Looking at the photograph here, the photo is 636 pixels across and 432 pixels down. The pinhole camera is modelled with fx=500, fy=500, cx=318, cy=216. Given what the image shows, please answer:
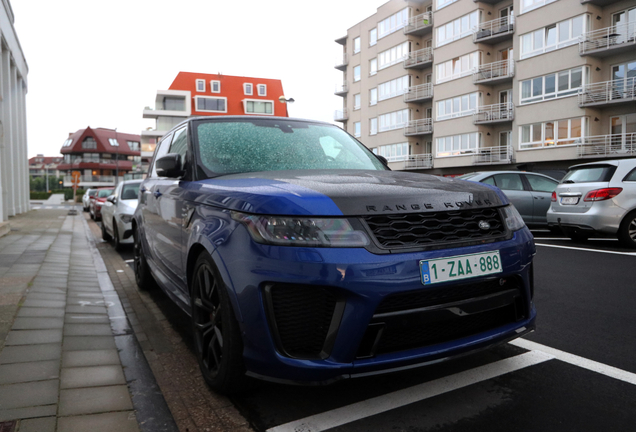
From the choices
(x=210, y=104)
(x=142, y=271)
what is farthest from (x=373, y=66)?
(x=142, y=271)

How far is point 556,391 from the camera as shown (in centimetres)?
283

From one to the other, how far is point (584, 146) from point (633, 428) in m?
30.9

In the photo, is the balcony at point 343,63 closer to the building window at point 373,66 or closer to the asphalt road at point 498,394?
the building window at point 373,66

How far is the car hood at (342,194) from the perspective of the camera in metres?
2.44

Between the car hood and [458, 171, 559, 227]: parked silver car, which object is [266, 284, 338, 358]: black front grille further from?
[458, 171, 559, 227]: parked silver car

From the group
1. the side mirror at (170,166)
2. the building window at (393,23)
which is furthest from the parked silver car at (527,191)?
the building window at (393,23)

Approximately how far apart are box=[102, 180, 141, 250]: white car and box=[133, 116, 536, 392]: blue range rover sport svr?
7.41m

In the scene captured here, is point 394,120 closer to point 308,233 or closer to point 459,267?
point 459,267

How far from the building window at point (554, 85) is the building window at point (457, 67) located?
5.52 metres

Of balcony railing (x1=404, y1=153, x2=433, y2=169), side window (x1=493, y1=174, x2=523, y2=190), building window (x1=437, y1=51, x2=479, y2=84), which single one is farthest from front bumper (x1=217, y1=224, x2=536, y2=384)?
balcony railing (x1=404, y1=153, x2=433, y2=169)

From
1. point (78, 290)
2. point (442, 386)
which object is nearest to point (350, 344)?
point (442, 386)

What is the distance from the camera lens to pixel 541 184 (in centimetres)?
1212

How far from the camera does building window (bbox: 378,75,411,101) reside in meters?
45.8

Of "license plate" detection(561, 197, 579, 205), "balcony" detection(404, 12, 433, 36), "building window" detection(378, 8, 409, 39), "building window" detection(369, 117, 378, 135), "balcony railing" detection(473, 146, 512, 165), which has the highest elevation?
"building window" detection(378, 8, 409, 39)
